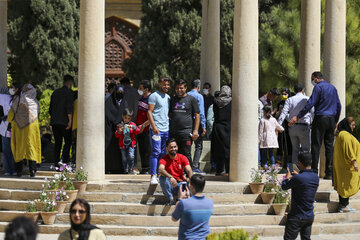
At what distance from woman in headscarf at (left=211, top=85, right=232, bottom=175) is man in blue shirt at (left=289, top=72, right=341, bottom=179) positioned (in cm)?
150

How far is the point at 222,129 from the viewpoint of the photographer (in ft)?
52.2

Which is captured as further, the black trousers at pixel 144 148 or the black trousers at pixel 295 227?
the black trousers at pixel 144 148

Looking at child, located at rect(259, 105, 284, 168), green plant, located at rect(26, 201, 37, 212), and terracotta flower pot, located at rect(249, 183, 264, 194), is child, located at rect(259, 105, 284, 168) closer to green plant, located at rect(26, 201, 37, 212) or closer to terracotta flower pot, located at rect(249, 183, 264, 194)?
terracotta flower pot, located at rect(249, 183, 264, 194)

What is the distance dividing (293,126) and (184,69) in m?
17.0

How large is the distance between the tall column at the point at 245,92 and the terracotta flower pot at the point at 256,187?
0.51m

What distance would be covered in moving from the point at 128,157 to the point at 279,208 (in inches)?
145

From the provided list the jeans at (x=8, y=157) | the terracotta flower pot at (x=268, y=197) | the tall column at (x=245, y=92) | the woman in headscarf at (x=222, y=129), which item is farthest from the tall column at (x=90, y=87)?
the terracotta flower pot at (x=268, y=197)

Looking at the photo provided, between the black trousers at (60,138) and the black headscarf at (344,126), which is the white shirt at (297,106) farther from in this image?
the black trousers at (60,138)

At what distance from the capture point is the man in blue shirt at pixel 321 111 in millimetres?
14656

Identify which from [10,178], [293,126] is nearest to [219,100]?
[293,126]

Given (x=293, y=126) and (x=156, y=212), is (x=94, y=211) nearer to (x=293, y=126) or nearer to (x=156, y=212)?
(x=156, y=212)

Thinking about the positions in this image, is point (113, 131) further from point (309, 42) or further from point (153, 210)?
point (309, 42)

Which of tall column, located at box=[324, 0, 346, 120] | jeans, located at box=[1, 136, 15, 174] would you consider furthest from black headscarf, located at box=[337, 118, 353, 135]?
jeans, located at box=[1, 136, 15, 174]

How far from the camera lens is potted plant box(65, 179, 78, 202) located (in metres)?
13.7
